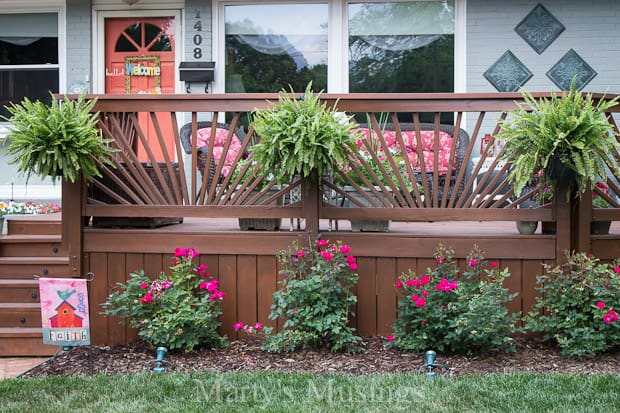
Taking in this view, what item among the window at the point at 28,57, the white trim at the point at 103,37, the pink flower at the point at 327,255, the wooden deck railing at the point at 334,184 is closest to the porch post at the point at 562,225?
the wooden deck railing at the point at 334,184

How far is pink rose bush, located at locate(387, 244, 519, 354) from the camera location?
12.7 ft

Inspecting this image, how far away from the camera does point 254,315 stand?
452 centimetres

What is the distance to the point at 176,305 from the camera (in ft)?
13.7

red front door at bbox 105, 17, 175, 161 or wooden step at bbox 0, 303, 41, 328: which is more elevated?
red front door at bbox 105, 17, 175, 161

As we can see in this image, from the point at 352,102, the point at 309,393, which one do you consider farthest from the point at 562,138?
the point at 309,393

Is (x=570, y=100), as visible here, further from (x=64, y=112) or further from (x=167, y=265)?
(x=64, y=112)

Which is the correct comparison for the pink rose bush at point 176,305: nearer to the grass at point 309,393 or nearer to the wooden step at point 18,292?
the grass at point 309,393

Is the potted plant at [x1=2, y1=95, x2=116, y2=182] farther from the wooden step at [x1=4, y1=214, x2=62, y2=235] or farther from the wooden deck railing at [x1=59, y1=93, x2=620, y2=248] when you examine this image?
the wooden step at [x1=4, y1=214, x2=62, y2=235]

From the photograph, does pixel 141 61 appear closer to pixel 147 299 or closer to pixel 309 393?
pixel 147 299

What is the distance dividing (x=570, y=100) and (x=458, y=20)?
3.93 meters

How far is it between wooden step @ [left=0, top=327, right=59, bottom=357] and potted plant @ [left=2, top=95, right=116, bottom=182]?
1.04 metres

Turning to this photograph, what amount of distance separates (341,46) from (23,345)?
474cm

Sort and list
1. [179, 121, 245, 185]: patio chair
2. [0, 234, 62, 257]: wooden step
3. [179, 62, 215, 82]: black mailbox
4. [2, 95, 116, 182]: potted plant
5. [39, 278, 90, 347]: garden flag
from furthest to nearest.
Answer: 1. [179, 62, 215, 82]: black mailbox
2. [179, 121, 245, 185]: patio chair
3. [0, 234, 62, 257]: wooden step
4. [39, 278, 90, 347]: garden flag
5. [2, 95, 116, 182]: potted plant

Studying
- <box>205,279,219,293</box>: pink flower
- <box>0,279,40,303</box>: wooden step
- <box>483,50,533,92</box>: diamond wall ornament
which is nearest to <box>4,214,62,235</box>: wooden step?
<box>0,279,40,303</box>: wooden step
